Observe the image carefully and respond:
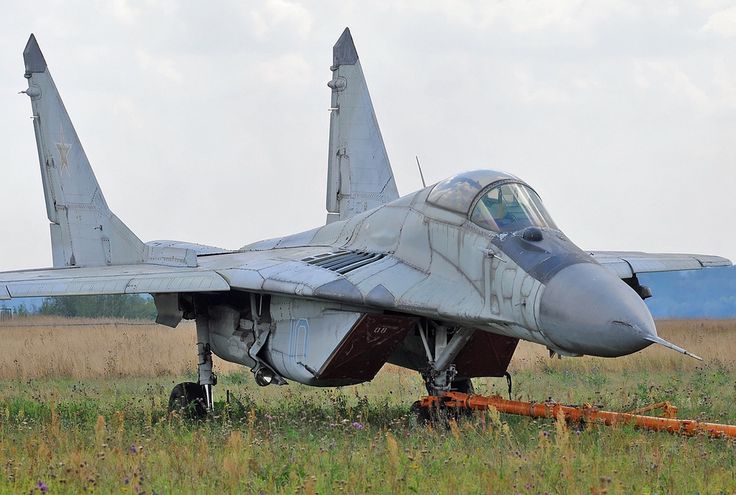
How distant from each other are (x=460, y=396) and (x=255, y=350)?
2.61 metres

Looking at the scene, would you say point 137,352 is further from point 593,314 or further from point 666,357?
point 593,314

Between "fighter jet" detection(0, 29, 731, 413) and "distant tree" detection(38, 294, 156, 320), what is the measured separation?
1383 centimetres

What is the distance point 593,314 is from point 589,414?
50.3 inches

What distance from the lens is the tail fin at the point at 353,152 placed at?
15812mm

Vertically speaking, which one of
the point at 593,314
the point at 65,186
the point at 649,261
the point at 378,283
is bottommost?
the point at 593,314

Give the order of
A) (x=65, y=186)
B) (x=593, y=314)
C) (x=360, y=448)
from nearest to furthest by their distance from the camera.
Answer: (x=593, y=314), (x=360, y=448), (x=65, y=186)

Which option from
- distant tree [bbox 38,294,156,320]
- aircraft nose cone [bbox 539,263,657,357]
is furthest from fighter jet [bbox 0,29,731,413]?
distant tree [bbox 38,294,156,320]

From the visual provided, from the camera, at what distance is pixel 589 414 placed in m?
8.66

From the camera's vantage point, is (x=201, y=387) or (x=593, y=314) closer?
(x=593, y=314)

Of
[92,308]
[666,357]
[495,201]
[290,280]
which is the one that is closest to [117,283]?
[290,280]

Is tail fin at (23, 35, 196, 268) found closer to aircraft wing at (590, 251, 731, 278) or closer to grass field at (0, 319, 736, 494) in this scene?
grass field at (0, 319, 736, 494)

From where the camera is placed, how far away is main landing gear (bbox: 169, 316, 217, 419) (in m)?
12.2

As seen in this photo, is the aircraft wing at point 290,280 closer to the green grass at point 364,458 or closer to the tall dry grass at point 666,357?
the green grass at point 364,458

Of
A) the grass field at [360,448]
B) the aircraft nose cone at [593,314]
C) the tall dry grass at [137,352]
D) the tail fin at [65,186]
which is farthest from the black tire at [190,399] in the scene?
the tall dry grass at [137,352]
